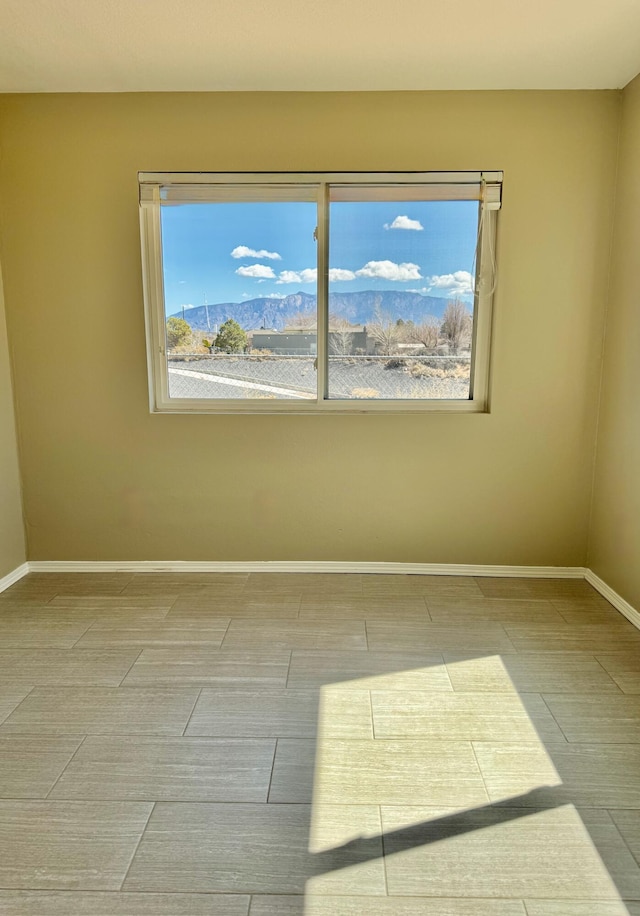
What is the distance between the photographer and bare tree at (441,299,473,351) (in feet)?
10.3

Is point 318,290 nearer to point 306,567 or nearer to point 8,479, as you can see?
point 306,567

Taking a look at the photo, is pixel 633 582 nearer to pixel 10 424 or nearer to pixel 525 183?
pixel 525 183

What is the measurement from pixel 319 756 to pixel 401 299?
89.1 inches

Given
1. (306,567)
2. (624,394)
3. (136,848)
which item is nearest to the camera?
(136,848)

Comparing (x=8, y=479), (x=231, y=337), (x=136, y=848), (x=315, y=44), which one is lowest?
(x=136, y=848)

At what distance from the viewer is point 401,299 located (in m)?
3.13

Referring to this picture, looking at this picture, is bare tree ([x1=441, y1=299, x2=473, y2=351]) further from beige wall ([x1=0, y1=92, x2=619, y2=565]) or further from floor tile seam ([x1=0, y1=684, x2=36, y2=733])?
floor tile seam ([x1=0, y1=684, x2=36, y2=733])

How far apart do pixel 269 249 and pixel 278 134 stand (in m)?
0.55

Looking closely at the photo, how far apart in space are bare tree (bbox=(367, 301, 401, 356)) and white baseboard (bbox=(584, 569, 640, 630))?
1.65 m

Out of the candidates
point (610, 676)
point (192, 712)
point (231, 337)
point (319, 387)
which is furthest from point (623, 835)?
point (231, 337)

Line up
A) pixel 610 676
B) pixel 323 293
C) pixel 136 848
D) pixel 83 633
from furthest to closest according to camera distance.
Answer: pixel 323 293 < pixel 83 633 < pixel 610 676 < pixel 136 848

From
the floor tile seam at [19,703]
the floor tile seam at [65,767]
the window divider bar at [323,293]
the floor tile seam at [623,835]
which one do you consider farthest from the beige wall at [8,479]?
the floor tile seam at [623,835]

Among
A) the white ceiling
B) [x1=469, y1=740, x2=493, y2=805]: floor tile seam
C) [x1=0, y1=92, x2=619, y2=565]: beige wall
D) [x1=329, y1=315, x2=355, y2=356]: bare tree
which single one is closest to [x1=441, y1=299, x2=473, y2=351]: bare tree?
[x1=0, y1=92, x2=619, y2=565]: beige wall

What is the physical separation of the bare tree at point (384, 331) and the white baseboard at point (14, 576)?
2358 mm
